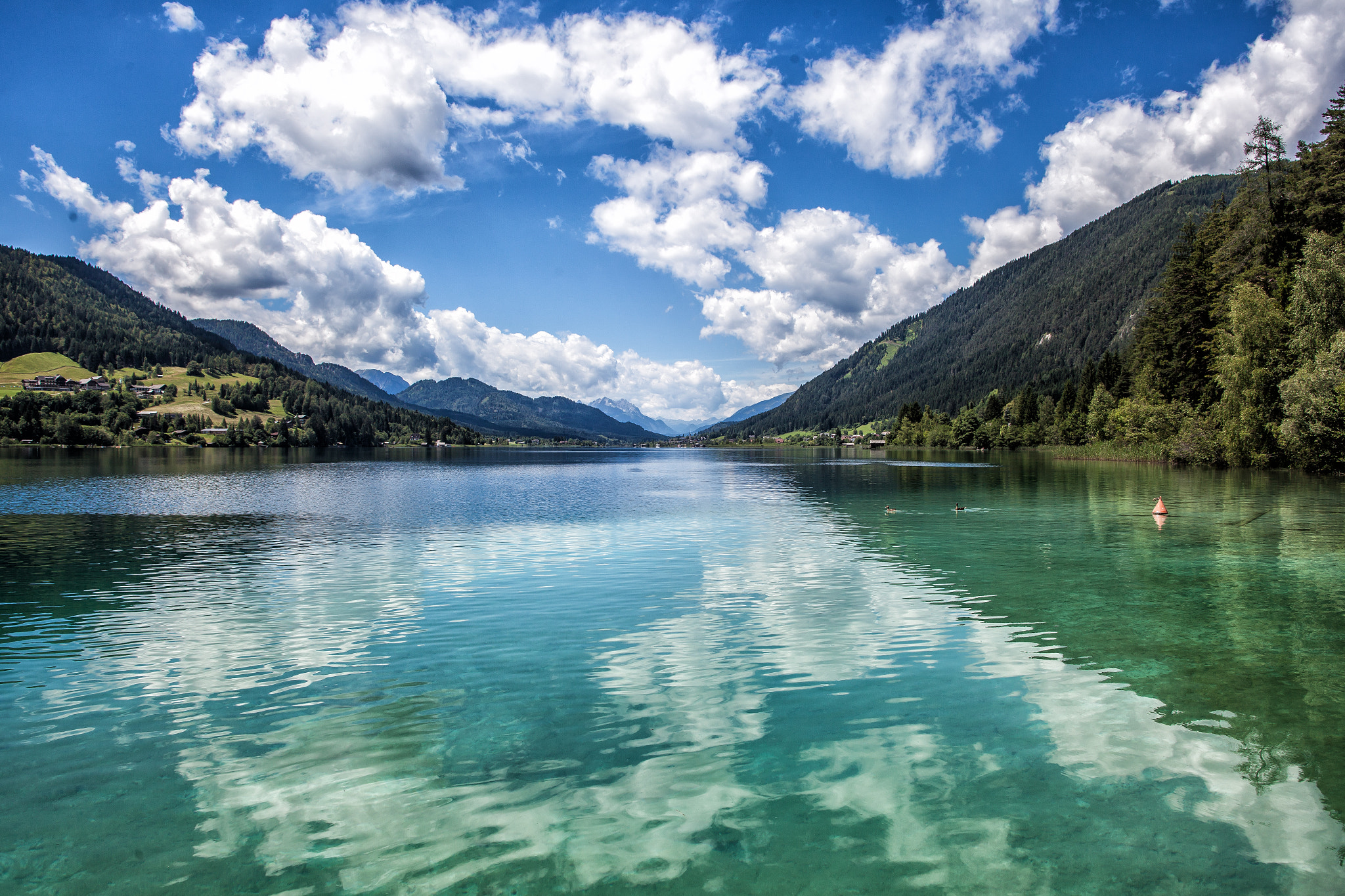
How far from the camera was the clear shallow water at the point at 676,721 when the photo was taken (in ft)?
27.3

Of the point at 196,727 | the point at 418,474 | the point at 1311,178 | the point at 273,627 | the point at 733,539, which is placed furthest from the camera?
the point at 418,474

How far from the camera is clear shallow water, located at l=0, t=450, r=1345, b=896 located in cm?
832

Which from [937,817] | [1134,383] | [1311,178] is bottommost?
[937,817]

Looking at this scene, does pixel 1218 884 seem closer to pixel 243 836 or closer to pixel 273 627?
pixel 243 836

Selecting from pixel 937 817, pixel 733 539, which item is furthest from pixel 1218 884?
pixel 733 539

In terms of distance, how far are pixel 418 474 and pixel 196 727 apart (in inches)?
3836

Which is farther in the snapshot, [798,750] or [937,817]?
[798,750]

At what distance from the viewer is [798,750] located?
447 inches

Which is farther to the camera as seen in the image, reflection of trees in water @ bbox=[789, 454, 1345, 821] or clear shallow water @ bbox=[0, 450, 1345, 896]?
reflection of trees in water @ bbox=[789, 454, 1345, 821]

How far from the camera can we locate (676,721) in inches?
500

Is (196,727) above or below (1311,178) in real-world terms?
below

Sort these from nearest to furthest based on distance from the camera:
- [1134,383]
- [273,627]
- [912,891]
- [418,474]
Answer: [912,891], [273,627], [418,474], [1134,383]

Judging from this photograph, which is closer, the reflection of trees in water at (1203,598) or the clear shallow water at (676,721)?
the clear shallow water at (676,721)

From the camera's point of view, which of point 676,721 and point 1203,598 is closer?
point 676,721
